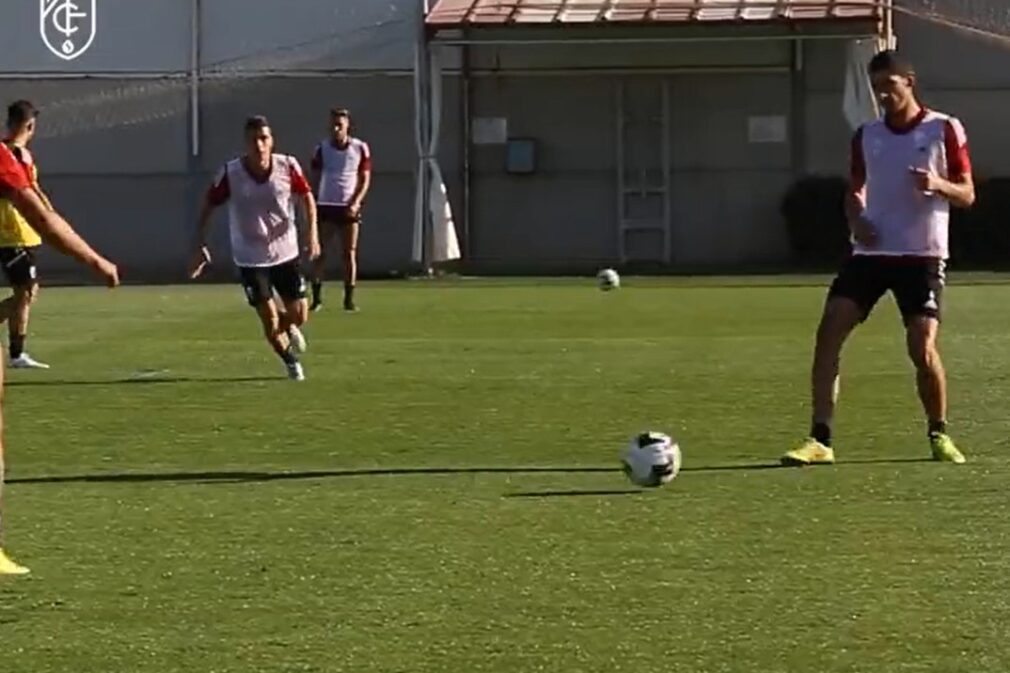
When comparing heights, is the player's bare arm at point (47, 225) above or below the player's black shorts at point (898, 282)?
above

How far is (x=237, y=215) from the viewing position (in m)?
17.1

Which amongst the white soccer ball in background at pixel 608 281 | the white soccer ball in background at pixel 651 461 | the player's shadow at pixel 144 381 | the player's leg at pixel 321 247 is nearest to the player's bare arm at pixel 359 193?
the player's leg at pixel 321 247

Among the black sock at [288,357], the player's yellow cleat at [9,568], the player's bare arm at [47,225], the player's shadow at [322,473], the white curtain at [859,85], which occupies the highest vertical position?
the white curtain at [859,85]

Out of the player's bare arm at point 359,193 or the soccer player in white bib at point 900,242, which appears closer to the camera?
the soccer player in white bib at point 900,242

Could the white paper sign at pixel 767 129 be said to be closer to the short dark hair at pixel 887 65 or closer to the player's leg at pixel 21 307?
the player's leg at pixel 21 307

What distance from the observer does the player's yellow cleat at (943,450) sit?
11.8 metres

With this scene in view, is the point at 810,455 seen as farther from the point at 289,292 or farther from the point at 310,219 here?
the point at 310,219

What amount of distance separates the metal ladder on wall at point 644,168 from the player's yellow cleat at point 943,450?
83.4 ft

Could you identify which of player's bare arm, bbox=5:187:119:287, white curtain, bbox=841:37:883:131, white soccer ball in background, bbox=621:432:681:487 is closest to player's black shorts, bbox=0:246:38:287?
white soccer ball in background, bbox=621:432:681:487

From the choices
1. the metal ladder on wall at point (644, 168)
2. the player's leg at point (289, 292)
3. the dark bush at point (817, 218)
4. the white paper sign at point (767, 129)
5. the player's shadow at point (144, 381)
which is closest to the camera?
the player's shadow at point (144, 381)

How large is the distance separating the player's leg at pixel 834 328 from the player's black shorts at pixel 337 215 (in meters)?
13.6

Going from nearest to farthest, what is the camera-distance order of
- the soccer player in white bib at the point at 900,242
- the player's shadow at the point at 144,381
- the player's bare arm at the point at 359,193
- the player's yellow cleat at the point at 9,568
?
the player's yellow cleat at the point at 9,568 → the soccer player in white bib at the point at 900,242 → the player's shadow at the point at 144,381 → the player's bare arm at the point at 359,193

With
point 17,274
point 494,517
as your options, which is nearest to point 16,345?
point 17,274

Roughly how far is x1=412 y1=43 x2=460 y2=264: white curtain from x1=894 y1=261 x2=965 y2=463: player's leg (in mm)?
23087
